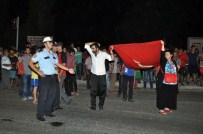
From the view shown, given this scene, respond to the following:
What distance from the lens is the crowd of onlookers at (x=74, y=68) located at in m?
14.0

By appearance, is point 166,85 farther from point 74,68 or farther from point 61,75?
point 74,68

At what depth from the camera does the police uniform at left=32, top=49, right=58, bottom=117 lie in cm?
1015

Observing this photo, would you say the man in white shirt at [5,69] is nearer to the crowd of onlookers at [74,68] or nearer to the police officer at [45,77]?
the crowd of onlookers at [74,68]

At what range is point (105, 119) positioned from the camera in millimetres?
10523

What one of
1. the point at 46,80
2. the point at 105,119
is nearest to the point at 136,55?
the point at 105,119

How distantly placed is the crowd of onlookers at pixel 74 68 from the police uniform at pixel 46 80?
143 centimetres

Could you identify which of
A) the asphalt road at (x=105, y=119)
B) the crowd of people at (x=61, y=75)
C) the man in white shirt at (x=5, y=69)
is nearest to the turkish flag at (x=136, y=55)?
the crowd of people at (x=61, y=75)

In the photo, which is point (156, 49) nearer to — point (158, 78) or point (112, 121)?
point (158, 78)

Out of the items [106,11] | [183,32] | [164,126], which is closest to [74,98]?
[164,126]

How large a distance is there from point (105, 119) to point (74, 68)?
5.96 meters

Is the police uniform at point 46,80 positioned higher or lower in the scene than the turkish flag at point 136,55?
lower

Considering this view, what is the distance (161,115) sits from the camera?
11453 millimetres

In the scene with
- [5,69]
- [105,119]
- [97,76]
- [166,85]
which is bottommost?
[105,119]

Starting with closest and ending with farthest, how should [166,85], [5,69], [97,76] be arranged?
[166,85] < [97,76] < [5,69]
